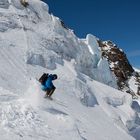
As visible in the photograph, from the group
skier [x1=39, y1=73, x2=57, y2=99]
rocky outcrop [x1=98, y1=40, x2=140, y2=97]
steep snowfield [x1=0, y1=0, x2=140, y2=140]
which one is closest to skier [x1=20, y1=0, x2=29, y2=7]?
steep snowfield [x1=0, y1=0, x2=140, y2=140]

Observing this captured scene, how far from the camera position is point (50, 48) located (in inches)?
1337

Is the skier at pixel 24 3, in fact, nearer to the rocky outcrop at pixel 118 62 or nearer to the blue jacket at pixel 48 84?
the blue jacket at pixel 48 84

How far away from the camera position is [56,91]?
25750mm

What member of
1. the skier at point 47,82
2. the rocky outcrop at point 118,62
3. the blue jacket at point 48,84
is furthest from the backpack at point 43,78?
the rocky outcrop at point 118,62

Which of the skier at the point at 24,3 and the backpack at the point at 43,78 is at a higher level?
the skier at the point at 24,3

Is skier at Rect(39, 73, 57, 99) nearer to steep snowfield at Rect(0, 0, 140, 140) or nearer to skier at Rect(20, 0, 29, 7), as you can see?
steep snowfield at Rect(0, 0, 140, 140)

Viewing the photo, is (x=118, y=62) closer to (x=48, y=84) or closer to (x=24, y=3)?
(x=24, y=3)

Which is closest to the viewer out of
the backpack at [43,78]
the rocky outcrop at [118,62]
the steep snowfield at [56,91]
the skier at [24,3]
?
the steep snowfield at [56,91]

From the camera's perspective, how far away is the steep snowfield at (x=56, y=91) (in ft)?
49.6

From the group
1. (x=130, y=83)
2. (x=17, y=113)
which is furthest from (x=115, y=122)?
(x=130, y=83)

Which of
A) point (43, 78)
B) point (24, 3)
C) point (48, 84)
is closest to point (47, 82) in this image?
point (48, 84)

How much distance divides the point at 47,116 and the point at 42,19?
22563 mm

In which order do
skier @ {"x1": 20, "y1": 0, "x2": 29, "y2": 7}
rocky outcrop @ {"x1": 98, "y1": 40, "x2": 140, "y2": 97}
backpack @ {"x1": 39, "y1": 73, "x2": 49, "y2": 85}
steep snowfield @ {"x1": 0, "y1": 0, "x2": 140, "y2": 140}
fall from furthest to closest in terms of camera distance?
rocky outcrop @ {"x1": 98, "y1": 40, "x2": 140, "y2": 97} < skier @ {"x1": 20, "y1": 0, "x2": 29, "y2": 7} < backpack @ {"x1": 39, "y1": 73, "x2": 49, "y2": 85} < steep snowfield @ {"x1": 0, "y1": 0, "x2": 140, "y2": 140}

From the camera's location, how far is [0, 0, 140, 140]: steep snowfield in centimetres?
1513
